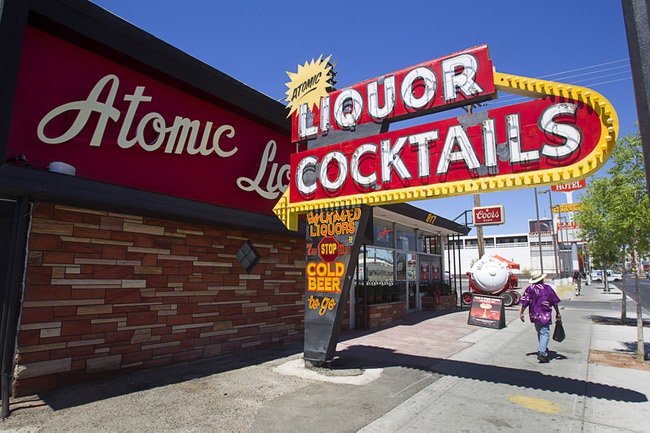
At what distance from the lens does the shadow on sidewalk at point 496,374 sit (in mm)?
6070

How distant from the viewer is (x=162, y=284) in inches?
284

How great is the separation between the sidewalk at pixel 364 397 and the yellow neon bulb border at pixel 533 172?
3.20 metres

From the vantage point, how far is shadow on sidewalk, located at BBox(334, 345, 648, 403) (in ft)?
19.9

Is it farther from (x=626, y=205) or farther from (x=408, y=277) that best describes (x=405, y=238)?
(x=626, y=205)

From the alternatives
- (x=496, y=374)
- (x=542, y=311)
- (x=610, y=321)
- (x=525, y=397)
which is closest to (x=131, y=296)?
(x=525, y=397)

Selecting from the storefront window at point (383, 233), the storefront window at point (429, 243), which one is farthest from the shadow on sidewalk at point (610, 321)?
the storefront window at point (383, 233)

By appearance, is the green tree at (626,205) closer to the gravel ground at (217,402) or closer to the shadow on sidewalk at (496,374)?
Answer: the shadow on sidewalk at (496,374)

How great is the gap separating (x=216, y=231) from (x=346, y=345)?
4.51m

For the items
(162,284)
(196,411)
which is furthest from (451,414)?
(162,284)

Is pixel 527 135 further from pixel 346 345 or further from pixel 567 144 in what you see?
pixel 346 345

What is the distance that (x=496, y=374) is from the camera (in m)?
7.15

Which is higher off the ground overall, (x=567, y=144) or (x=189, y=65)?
(x=189, y=65)

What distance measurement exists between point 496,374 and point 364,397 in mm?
2969

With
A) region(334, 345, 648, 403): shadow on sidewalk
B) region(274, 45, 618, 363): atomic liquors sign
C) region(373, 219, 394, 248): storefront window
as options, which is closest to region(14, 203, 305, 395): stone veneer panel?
region(274, 45, 618, 363): atomic liquors sign
